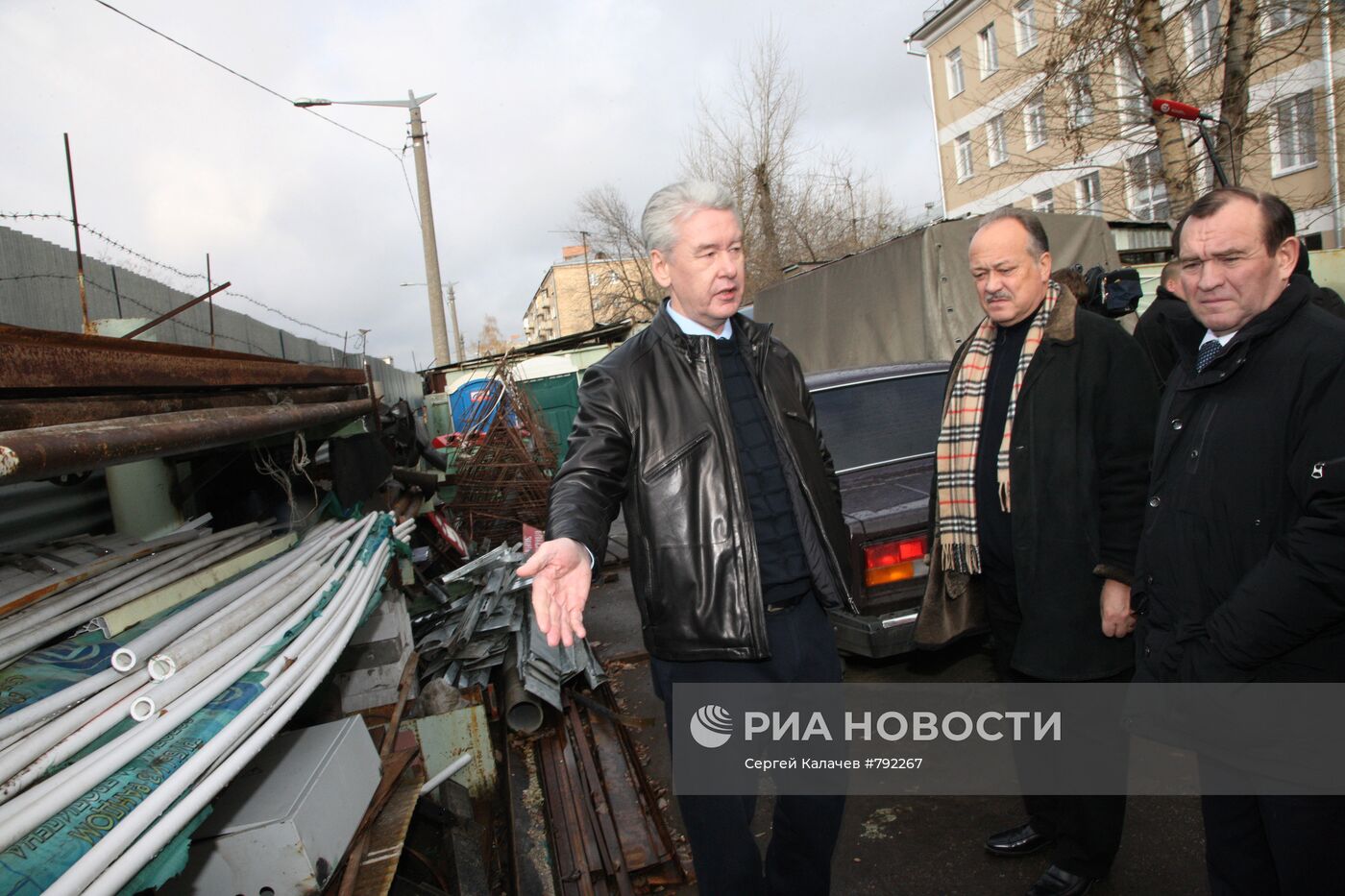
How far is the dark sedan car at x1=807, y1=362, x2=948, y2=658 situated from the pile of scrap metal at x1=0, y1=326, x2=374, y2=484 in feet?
7.58

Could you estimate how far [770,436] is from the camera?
2.10 m

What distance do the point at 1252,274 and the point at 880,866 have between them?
218 centimetres

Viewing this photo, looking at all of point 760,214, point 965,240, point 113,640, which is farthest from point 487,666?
point 760,214

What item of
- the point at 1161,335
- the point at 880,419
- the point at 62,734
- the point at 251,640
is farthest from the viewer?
the point at 880,419

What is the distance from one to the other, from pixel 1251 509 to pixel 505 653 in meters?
3.58

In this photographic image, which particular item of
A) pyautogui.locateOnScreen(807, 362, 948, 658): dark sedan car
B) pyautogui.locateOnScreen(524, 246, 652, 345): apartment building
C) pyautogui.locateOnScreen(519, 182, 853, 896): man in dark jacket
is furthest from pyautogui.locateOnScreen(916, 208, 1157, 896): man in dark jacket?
pyautogui.locateOnScreen(524, 246, 652, 345): apartment building

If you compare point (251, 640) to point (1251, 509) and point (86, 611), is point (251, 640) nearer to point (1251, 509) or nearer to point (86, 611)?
point (86, 611)

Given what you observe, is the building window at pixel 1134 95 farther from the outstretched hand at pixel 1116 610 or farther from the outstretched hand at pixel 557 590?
the outstretched hand at pixel 557 590

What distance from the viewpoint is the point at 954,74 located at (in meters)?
27.2

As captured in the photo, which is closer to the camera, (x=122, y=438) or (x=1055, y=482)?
(x=122, y=438)

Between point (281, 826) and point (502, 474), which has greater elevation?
point (502, 474)

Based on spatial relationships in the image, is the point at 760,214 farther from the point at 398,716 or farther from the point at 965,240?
the point at 398,716

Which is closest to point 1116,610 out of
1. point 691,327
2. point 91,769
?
point 691,327

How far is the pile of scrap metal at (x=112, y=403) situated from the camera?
1.53 m
